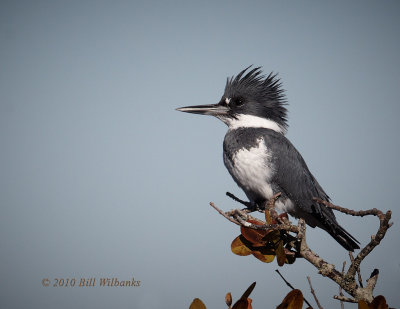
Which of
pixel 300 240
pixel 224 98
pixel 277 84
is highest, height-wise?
pixel 277 84

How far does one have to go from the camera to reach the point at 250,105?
393 cm

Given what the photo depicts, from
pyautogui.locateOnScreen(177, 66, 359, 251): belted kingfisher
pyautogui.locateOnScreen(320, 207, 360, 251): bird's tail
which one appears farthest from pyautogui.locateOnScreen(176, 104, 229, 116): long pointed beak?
pyautogui.locateOnScreen(320, 207, 360, 251): bird's tail

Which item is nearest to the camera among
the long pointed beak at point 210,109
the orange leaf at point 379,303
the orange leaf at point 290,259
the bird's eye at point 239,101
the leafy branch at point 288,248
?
the orange leaf at point 379,303

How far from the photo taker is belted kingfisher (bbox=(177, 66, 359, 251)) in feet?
10.6

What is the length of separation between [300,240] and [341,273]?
→ 28cm

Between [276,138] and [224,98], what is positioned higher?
[224,98]

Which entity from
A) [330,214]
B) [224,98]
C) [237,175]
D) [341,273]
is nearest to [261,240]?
[341,273]

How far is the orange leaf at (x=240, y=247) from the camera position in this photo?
1755 mm

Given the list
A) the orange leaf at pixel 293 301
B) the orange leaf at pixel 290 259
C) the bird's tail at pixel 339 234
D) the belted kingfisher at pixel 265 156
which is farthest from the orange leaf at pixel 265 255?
the bird's tail at pixel 339 234

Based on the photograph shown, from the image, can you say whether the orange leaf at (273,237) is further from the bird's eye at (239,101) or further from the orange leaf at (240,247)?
the bird's eye at (239,101)

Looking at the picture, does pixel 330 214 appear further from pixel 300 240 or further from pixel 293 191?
pixel 300 240

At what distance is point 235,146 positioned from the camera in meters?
3.42

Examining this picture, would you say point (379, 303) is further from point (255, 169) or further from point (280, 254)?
point (255, 169)

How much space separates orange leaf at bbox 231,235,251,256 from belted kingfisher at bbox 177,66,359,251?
51.0 inches
